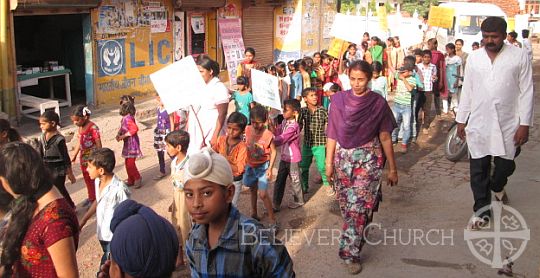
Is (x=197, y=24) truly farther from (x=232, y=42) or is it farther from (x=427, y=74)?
(x=427, y=74)

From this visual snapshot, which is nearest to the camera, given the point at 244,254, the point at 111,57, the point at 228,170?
the point at 244,254

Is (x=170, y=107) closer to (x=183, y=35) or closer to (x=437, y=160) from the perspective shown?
(x=437, y=160)

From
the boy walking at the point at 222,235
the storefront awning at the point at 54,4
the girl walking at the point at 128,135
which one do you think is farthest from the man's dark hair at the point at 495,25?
the storefront awning at the point at 54,4

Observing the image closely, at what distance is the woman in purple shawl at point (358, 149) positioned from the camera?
181 inches

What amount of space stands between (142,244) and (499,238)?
401 cm

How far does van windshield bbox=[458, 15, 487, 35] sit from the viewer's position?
20750 millimetres

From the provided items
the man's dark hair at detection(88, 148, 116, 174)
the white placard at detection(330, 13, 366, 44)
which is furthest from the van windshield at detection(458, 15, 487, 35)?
the man's dark hair at detection(88, 148, 116, 174)

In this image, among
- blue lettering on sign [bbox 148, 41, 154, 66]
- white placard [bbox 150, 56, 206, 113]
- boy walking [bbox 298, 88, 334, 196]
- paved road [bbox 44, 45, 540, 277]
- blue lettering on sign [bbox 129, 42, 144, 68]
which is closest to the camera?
paved road [bbox 44, 45, 540, 277]

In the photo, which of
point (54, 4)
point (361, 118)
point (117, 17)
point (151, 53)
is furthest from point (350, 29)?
point (361, 118)

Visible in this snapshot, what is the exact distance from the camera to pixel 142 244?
2.33 metres

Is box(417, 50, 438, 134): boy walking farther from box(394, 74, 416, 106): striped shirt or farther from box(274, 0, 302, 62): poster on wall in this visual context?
box(274, 0, 302, 62): poster on wall

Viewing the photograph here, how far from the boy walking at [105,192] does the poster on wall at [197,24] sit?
30.4 feet

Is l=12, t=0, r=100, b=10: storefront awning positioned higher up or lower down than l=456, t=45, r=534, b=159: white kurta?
higher up

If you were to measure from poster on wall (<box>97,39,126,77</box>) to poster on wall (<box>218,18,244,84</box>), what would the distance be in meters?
3.44
